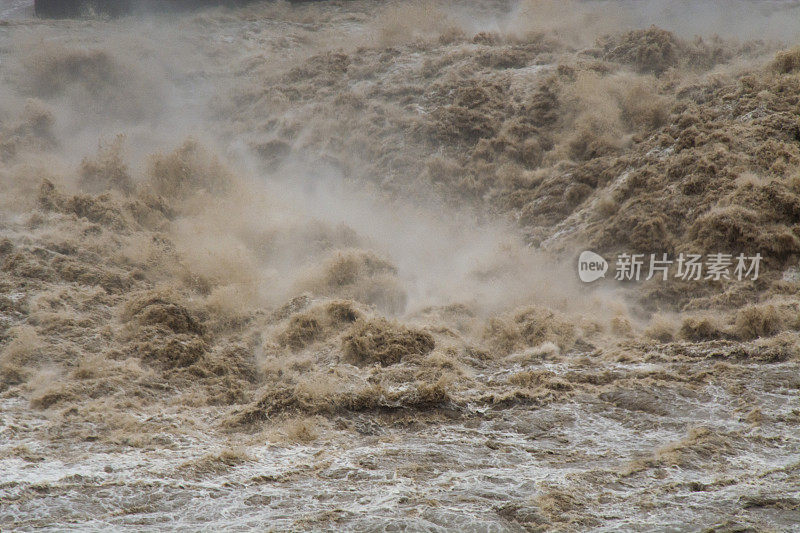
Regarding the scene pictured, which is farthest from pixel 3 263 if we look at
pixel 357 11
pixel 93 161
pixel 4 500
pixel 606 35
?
pixel 357 11

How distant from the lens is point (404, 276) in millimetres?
10523

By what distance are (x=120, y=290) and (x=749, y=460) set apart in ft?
26.1

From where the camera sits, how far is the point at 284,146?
14492mm

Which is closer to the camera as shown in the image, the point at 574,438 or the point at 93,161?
the point at 574,438

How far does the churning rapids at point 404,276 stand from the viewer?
4781mm

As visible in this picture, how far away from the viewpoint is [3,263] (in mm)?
8969

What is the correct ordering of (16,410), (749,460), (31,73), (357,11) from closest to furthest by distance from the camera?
(749,460)
(16,410)
(31,73)
(357,11)

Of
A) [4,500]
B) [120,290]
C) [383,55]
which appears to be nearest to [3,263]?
[120,290]

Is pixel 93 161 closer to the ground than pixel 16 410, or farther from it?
farther from it

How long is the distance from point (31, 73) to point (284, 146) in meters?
7.26

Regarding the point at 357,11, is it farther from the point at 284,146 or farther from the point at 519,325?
the point at 519,325

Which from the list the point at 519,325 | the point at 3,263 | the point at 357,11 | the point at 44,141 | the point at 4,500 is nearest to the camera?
the point at 4,500

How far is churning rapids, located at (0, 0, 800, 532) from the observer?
188 inches

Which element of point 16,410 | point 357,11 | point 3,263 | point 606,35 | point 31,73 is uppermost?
point 357,11
